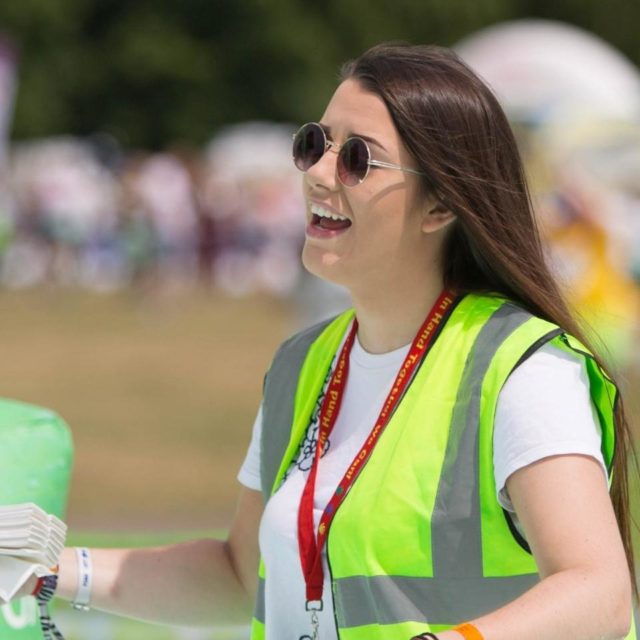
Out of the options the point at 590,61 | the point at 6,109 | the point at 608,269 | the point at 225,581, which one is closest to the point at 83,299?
the point at 6,109

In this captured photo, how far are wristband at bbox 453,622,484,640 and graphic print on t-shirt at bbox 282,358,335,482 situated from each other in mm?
439

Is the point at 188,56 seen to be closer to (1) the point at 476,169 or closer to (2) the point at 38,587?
(2) the point at 38,587

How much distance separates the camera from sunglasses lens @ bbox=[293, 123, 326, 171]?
1.84 metres

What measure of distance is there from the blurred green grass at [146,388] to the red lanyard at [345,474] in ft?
13.3

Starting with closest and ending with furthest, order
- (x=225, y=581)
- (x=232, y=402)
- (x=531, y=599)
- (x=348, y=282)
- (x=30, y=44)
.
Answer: (x=531, y=599), (x=348, y=282), (x=225, y=581), (x=232, y=402), (x=30, y=44)

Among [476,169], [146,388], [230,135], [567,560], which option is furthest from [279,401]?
[230,135]

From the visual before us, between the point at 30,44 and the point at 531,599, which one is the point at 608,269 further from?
the point at 30,44

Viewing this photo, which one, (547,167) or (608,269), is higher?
(547,167)

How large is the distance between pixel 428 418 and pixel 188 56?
32.4m

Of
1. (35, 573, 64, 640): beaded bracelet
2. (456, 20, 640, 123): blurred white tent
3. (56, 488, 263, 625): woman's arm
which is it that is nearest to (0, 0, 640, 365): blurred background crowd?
(456, 20, 640, 123): blurred white tent

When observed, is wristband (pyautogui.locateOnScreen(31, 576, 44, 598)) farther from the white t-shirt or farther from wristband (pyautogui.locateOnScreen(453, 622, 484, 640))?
wristband (pyautogui.locateOnScreen(453, 622, 484, 640))

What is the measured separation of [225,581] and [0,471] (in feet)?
1.28

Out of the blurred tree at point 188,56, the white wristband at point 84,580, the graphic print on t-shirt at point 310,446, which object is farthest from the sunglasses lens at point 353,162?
the blurred tree at point 188,56

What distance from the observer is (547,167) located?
471 inches
